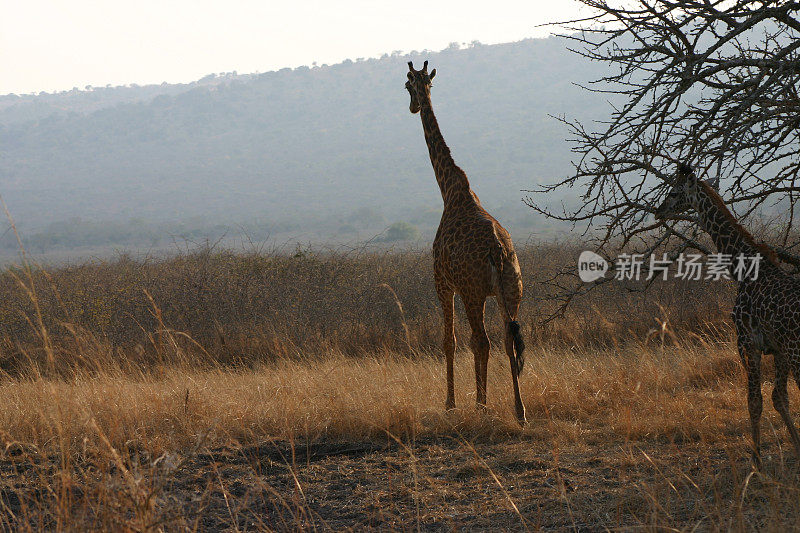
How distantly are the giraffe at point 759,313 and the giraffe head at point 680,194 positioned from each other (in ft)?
0.27

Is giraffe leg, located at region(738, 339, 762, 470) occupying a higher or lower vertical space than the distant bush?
higher

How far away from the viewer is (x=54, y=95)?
175 m

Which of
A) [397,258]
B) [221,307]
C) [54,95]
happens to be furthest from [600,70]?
[54,95]

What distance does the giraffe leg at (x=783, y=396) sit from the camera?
13.2 ft

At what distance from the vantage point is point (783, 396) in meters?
4.15

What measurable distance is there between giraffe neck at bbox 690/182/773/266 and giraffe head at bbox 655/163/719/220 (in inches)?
0.8

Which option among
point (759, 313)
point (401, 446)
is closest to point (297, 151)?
point (401, 446)

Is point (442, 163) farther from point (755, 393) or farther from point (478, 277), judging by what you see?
point (755, 393)

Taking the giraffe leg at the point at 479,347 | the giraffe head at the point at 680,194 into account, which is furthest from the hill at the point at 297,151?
the giraffe head at the point at 680,194

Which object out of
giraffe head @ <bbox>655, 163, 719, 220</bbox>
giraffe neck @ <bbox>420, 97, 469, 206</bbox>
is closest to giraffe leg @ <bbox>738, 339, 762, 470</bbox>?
giraffe head @ <bbox>655, 163, 719, 220</bbox>

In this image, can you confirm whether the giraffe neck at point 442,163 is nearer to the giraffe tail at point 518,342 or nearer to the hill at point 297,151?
the giraffe tail at point 518,342

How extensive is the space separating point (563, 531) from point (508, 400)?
2.45 m

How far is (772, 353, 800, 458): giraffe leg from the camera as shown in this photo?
4.03m

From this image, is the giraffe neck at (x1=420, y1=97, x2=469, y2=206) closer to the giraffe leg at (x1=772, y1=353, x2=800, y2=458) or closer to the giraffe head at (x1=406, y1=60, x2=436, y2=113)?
the giraffe head at (x1=406, y1=60, x2=436, y2=113)
